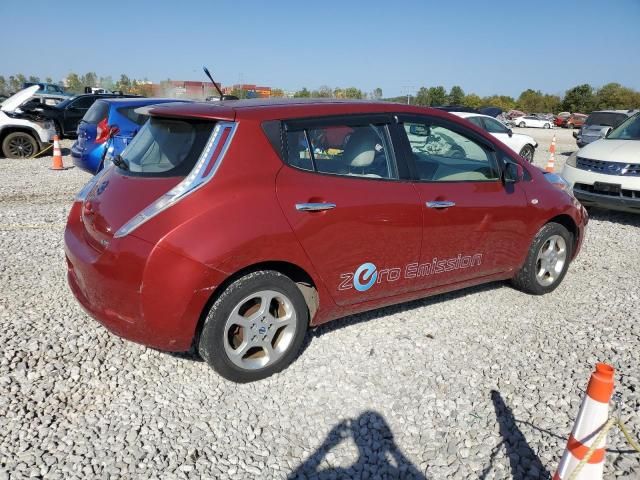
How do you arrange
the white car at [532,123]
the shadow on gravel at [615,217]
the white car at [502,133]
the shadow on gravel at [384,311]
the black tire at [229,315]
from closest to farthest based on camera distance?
the black tire at [229,315], the shadow on gravel at [384,311], the shadow on gravel at [615,217], the white car at [502,133], the white car at [532,123]

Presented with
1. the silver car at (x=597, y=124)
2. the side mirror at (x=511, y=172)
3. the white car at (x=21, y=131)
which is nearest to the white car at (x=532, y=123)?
the silver car at (x=597, y=124)

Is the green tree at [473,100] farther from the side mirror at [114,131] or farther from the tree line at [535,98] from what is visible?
the side mirror at [114,131]

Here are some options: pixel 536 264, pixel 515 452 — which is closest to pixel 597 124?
pixel 536 264

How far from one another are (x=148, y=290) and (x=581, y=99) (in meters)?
72.6

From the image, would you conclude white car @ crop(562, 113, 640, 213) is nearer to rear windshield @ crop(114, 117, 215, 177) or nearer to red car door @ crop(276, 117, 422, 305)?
red car door @ crop(276, 117, 422, 305)

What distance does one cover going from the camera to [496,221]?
13.5 feet

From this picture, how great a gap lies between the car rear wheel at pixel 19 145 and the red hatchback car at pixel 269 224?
416 inches

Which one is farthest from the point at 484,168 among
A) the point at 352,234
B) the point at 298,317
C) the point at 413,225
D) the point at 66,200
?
the point at 66,200

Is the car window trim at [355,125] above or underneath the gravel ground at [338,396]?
above

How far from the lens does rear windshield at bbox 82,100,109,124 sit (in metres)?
8.91

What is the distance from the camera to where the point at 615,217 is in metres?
8.19

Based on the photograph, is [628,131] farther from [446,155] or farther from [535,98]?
[535,98]

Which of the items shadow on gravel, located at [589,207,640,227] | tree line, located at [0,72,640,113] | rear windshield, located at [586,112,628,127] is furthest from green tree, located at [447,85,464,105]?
shadow on gravel, located at [589,207,640,227]

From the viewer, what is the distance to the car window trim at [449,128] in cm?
368
